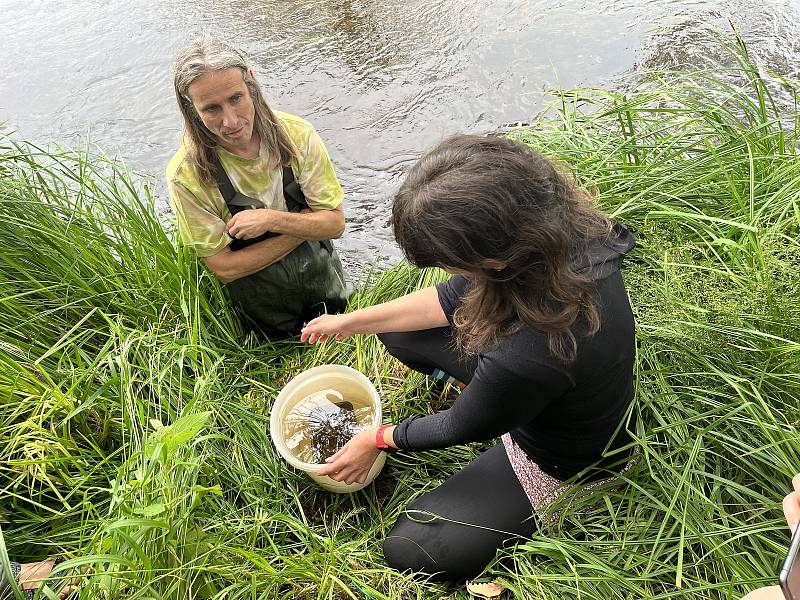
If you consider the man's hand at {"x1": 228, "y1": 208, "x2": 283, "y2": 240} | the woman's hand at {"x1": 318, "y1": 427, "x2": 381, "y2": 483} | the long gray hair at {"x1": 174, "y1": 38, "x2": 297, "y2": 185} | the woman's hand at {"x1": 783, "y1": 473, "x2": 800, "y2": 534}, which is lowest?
the woman's hand at {"x1": 318, "y1": 427, "x2": 381, "y2": 483}

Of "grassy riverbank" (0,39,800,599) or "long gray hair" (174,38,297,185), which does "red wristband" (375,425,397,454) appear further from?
"long gray hair" (174,38,297,185)

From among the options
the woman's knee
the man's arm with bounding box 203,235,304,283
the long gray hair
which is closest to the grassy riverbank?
the woman's knee

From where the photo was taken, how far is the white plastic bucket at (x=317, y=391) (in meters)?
2.05

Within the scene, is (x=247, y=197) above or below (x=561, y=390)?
above

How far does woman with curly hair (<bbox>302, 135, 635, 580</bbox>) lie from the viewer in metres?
1.35

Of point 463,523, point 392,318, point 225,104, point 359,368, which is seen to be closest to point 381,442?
point 463,523

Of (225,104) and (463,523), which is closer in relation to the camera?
(463,523)

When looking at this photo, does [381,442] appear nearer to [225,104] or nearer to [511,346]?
[511,346]

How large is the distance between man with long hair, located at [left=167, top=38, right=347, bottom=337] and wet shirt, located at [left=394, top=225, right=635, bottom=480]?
3.42ft

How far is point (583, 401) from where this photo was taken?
1.56 m

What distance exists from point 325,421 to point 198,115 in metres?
1.25

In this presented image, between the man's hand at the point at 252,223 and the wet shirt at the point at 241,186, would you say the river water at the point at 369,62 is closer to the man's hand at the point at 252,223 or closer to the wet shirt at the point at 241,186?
the wet shirt at the point at 241,186

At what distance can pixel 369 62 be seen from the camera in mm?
4262

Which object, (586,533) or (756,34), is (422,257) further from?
(756,34)
